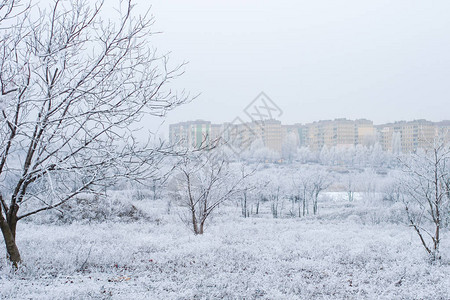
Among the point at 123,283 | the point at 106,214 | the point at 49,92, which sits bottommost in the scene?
the point at 106,214

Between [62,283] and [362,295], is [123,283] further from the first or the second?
[362,295]

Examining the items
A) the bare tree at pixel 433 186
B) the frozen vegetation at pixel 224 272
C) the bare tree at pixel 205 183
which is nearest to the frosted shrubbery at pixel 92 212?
the bare tree at pixel 205 183

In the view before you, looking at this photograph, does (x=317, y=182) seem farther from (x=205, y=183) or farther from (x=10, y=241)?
(x=10, y=241)

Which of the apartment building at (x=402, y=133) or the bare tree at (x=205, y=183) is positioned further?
the apartment building at (x=402, y=133)

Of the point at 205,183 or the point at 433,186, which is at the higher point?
the point at 433,186

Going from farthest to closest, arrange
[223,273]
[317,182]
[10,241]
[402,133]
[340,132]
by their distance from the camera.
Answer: [340,132] < [402,133] < [317,182] < [223,273] < [10,241]

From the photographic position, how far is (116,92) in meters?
5.41

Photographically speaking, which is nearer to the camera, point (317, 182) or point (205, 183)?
point (205, 183)

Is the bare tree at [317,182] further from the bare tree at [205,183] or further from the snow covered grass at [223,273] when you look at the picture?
the snow covered grass at [223,273]

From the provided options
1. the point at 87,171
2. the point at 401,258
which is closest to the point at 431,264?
the point at 401,258

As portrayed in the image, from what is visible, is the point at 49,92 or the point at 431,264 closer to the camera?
the point at 49,92

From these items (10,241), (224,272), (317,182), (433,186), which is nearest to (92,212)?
(10,241)

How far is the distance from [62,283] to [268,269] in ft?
15.9

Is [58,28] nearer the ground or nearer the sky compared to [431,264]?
nearer the sky
